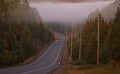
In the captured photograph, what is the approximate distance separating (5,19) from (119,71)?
163 ft

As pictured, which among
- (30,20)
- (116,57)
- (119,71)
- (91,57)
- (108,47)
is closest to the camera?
(119,71)

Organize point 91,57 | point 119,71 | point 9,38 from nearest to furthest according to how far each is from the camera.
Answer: point 119,71
point 91,57
point 9,38

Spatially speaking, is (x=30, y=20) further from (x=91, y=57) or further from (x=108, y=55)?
(x=108, y=55)

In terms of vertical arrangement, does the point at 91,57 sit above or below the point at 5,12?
below

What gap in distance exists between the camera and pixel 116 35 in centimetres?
3975

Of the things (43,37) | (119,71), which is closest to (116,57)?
(119,71)

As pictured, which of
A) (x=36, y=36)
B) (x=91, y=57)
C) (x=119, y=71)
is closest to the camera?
(x=119, y=71)

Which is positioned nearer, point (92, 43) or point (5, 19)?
point (92, 43)

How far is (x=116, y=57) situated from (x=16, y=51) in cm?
3578

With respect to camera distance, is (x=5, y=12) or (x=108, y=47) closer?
(x=108, y=47)

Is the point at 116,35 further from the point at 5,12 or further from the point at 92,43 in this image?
the point at 5,12

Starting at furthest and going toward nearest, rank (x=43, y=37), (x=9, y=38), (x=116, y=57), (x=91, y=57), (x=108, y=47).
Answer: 1. (x=43, y=37)
2. (x=9, y=38)
3. (x=91, y=57)
4. (x=108, y=47)
5. (x=116, y=57)

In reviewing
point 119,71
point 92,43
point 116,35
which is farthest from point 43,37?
point 119,71

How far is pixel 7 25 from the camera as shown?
69688mm
